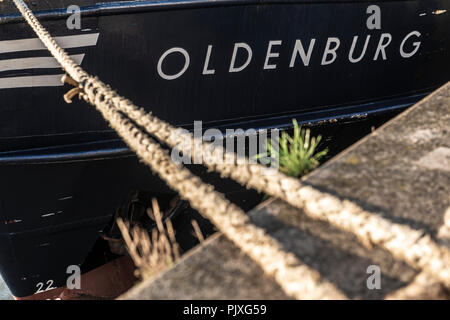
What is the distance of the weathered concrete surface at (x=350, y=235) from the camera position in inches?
67.6

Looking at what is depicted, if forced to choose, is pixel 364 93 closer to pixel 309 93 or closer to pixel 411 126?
pixel 309 93

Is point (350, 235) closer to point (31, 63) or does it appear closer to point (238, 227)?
point (238, 227)

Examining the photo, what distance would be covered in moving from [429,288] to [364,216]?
1.23ft

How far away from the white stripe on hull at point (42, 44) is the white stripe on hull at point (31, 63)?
0.28ft

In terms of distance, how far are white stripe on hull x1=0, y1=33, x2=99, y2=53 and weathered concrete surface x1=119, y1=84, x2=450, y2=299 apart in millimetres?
2562

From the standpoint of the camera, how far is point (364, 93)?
18.3 feet

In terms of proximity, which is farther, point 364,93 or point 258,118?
point 364,93

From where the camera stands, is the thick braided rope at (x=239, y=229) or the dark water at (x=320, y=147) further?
the dark water at (x=320, y=147)

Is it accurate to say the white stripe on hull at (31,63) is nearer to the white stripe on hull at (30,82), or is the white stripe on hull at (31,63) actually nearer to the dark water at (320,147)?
the white stripe on hull at (30,82)

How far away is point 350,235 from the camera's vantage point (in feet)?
6.28

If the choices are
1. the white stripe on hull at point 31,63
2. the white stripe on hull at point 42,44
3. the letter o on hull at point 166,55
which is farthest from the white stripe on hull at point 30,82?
the letter o on hull at point 166,55

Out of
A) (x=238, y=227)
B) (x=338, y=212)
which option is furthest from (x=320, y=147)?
(x=238, y=227)

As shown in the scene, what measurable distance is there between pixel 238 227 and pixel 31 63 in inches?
111
